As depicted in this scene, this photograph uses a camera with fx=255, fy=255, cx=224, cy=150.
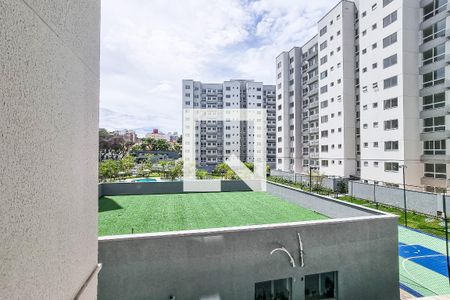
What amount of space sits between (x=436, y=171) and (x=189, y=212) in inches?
983

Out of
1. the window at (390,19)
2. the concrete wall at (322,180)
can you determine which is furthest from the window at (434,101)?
the concrete wall at (322,180)

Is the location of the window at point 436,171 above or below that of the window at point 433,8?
below

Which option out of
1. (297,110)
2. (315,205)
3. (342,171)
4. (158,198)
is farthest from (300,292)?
(297,110)

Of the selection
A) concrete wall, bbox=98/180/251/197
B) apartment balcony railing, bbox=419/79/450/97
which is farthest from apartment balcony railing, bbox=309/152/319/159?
concrete wall, bbox=98/180/251/197

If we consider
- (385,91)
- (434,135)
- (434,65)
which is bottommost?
(434,135)

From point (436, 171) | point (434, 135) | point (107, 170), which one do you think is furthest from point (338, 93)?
point (107, 170)

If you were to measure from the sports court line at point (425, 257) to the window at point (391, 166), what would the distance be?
1370 centimetres

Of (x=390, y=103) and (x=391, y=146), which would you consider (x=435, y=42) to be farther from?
(x=391, y=146)

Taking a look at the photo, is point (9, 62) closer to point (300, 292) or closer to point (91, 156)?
point (91, 156)

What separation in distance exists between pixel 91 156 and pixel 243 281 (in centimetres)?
655

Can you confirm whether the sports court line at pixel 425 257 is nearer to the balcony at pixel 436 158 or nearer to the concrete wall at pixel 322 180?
the balcony at pixel 436 158

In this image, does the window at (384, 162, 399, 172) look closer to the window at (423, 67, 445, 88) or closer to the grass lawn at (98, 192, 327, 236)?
the window at (423, 67, 445, 88)

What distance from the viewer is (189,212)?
53.8ft

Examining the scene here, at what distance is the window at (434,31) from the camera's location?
25.0 metres
